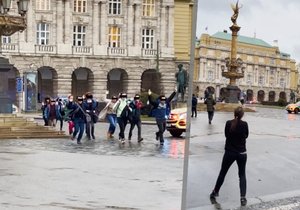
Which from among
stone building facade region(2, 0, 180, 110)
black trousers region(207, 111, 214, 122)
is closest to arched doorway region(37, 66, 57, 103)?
stone building facade region(2, 0, 180, 110)

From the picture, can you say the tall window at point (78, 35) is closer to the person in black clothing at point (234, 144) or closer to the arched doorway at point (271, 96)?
the person in black clothing at point (234, 144)

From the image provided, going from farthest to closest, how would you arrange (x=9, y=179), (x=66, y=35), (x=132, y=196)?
(x=66, y=35) → (x=9, y=179) → (x=132, y=196)

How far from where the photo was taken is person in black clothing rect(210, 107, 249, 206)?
259 inches

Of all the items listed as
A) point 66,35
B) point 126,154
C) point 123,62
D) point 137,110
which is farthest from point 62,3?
point 126,154

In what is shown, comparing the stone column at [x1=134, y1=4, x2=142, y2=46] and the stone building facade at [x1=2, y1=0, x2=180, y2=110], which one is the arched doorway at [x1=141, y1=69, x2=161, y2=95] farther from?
the stone column at [x1=134, y1=4, x2=142, y2=46]

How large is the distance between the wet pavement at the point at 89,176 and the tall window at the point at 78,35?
29637mm

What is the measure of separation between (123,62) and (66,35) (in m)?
4.88

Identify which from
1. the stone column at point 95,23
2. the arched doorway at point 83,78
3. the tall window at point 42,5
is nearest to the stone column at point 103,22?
the stone column at point 95,23

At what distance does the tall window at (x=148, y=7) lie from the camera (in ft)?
149

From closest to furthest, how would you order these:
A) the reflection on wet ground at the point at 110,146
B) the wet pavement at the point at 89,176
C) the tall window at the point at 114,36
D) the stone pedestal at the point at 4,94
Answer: the wet pavement at the point at 89,176 < the reflection on wet ground at the point at 110,146 < the stone pedestal at the point at 4,94 < the tall window at the point at 114,36

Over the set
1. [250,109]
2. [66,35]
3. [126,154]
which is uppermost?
[66,35]

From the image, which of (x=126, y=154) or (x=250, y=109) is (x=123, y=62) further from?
(x=250, y=109)

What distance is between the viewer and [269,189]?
7.69 meters

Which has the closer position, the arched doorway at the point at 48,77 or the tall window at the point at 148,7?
the arched doorway at the point at 48,77
